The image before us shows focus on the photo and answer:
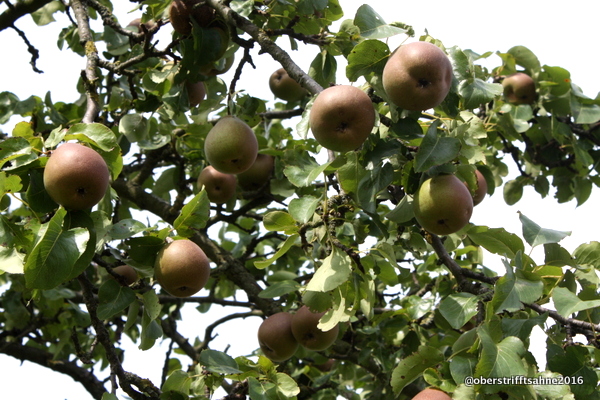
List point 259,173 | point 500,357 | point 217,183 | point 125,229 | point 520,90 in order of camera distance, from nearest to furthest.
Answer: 1. point 500,357
2. point 125,229
3. point 217,183
4. point 259,173
5. point 520,90

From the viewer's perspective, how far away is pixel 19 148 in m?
1.97

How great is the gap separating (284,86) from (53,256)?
8.07ft

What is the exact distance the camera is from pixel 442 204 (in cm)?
196

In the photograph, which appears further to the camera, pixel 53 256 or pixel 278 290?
pixel 278 290

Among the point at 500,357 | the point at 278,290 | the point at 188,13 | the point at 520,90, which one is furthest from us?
the point at 520,90

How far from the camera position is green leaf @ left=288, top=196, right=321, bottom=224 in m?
2.12

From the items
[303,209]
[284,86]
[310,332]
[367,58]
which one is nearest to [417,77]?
[367,58]

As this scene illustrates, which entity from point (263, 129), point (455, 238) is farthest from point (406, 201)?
point (263, 129)

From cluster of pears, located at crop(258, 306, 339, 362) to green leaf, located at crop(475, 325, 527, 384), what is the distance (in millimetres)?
1147

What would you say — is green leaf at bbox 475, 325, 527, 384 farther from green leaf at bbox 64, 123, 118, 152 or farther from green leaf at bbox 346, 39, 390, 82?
green leaf at bbox 64, 123, 118, 152

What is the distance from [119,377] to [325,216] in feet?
3.17

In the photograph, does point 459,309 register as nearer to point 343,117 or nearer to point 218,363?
point 343,117

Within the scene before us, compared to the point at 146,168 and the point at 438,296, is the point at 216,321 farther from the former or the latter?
the point at 438,296

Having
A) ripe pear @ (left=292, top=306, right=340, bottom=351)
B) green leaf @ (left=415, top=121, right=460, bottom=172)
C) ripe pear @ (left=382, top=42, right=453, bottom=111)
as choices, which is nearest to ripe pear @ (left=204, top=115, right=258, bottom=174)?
ripe pear @ (left=292, top=306, right=340, bottom=351)
